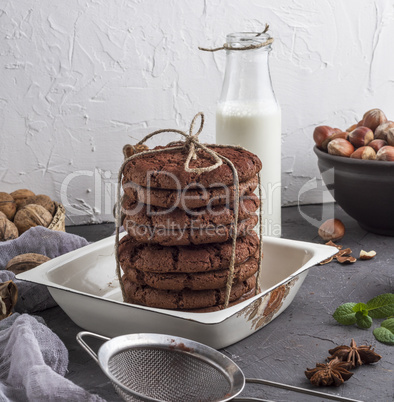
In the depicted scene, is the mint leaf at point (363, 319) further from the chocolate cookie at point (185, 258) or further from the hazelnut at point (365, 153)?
the hazelnut at point (365, 153)

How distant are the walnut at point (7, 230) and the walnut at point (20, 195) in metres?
0.13

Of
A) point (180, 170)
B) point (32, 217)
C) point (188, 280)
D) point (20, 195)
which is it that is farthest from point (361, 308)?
point (20, 195)

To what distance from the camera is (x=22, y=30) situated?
5.57 feet

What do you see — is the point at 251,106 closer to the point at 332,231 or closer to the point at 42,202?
the point at 332,231

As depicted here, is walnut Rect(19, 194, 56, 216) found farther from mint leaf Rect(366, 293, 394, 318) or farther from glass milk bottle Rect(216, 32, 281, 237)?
mint leaf Rect(366, 293, 394, 318)

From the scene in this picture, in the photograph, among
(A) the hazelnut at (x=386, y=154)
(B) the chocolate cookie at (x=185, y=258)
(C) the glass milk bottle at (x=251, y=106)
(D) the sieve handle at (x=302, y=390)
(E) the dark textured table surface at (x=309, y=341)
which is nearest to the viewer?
(D) the sieve handle at (x=302, y=390)

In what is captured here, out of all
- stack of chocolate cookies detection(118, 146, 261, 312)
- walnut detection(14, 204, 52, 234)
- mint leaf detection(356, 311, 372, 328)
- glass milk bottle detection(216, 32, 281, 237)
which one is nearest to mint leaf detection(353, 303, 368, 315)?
mint leaf detection(356, 311, 372, 328)

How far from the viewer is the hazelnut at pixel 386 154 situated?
1583mm

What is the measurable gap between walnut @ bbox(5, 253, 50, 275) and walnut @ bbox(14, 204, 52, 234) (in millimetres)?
239

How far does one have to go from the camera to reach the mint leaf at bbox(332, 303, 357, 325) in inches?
46.5

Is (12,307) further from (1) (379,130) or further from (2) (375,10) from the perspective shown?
(2) (375,10)

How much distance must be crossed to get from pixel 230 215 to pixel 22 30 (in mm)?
968

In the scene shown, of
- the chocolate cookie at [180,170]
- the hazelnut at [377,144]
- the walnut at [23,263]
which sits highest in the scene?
the chocolate cookie at [180,170]

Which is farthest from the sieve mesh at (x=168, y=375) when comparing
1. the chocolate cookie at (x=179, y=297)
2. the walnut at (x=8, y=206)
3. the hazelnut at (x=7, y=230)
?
the walnut at (x=8, y=206)
